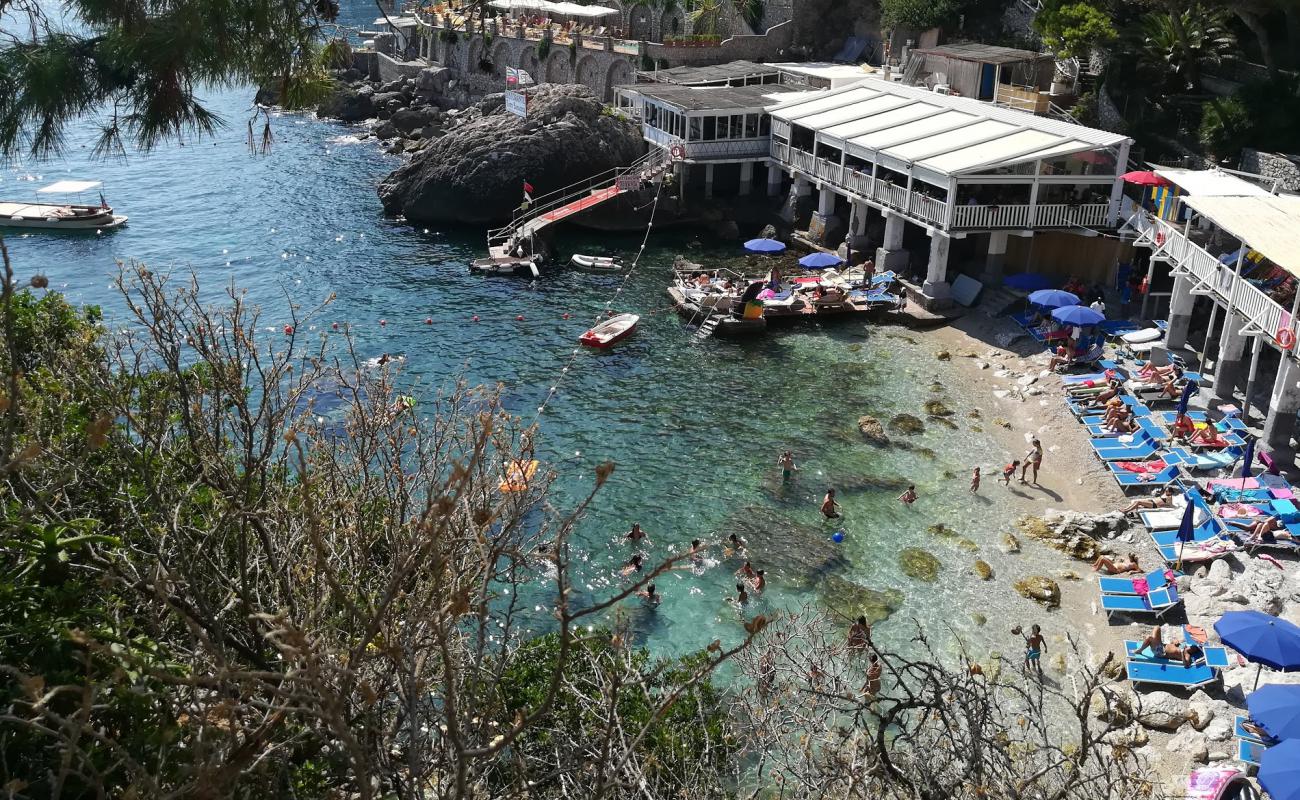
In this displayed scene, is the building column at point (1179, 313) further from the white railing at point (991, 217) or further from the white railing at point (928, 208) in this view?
the white railing at point (928, 208)

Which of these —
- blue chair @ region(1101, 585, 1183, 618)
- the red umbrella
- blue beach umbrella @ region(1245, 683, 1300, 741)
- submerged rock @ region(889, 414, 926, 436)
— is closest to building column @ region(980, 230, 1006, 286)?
the red umbrella

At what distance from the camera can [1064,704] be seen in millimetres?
18422

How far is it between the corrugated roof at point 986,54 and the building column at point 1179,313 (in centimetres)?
1753

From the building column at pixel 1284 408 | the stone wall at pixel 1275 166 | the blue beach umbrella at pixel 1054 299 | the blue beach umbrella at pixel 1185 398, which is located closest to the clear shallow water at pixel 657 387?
the blue beach umbrella at pixel 1054 299

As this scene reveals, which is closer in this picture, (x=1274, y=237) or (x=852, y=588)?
(x=852, y=588)

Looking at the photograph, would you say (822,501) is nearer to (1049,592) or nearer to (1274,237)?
(1049,592)

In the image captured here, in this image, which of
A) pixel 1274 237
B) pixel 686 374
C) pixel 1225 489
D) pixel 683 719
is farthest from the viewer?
pixel 686 374

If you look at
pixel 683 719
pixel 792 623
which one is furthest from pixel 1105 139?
pixel 683 719

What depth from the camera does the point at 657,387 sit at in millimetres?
31547

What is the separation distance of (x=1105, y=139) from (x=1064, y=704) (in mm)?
21213

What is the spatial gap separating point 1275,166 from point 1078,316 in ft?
30.7

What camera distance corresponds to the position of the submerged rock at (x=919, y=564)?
72.4ft

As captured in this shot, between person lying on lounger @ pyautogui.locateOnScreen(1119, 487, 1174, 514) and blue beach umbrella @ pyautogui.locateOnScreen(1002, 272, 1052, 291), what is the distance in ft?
36.8

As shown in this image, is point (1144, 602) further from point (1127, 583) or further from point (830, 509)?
point (830, 509)
